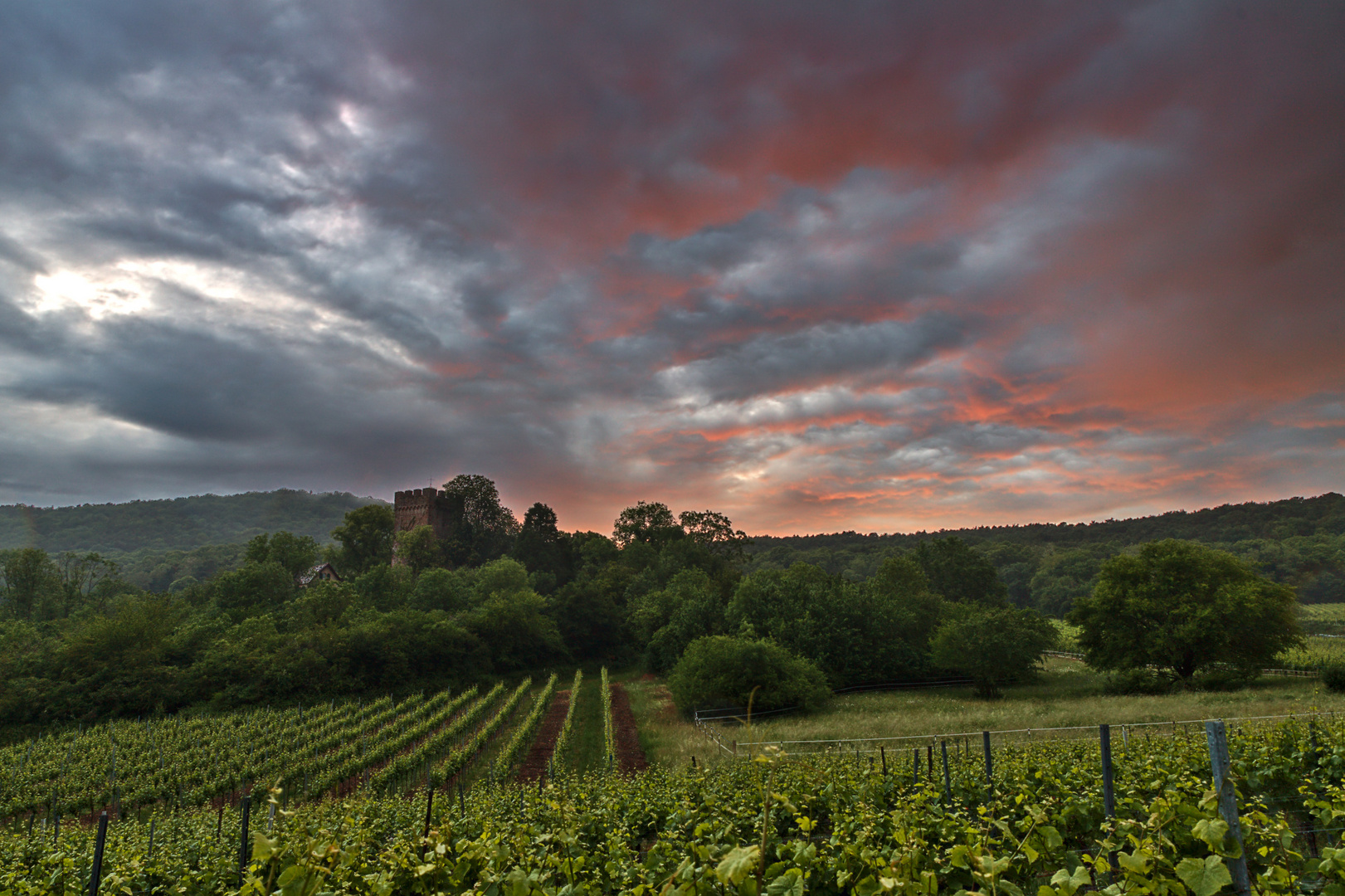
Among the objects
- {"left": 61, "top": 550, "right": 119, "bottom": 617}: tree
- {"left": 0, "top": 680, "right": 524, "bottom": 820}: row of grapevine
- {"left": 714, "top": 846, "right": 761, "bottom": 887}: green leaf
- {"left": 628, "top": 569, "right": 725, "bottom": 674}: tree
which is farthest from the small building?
{"left": 714, "top": 846, "right": 761, "bottom": 887}: green leaf

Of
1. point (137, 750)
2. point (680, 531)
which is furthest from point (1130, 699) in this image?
point (680, 531)

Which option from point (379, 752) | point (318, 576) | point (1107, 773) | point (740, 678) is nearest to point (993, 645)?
point (740, 678)

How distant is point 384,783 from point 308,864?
22.4 m

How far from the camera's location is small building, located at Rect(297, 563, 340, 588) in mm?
65062

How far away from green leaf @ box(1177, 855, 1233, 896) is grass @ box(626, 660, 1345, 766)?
18.4 meters

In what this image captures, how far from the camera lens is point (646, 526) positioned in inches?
3086

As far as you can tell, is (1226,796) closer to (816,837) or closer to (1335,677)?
(816,837)

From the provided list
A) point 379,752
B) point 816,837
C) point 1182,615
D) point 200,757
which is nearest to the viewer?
point 816,837

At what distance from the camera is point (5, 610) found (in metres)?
57.4

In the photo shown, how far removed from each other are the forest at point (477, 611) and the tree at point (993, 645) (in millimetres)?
211

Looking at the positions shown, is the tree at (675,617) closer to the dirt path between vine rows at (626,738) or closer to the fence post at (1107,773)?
the dirt path between vine rows at (626,738)

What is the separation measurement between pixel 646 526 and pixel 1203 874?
76529 millimetres

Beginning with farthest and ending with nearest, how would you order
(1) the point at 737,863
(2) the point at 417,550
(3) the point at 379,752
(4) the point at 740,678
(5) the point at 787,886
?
1. (2) the point at 417,550
2. (4) the point at 740,678
3. (3) the point at 379,752
4. (5) the point at 787,886
5. (1) the point at 737,863

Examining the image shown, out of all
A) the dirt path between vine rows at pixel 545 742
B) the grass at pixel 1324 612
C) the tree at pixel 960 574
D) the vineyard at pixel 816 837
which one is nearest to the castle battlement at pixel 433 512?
the dirt path between vine rows at pixel 545 742
